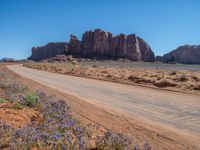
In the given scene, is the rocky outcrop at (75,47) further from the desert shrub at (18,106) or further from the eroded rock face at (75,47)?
the desert shrub at (18,106)

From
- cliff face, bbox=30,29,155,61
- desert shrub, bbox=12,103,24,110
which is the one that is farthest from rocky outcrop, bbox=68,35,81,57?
desert shrub, bbox=12,103,24,110

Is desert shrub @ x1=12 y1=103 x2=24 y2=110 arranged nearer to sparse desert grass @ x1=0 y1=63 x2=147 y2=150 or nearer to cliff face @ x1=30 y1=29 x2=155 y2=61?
sparse desert grass @ x1=0 y1=63 x2=147 y2=150

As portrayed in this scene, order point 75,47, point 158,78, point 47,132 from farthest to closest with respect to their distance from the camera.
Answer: point 75,47, point 158,78, point 47,132

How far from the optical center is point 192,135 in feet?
26.5

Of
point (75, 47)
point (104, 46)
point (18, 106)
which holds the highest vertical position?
point (104, 46)

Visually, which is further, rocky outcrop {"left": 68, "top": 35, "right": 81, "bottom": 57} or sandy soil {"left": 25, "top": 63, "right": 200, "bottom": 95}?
rocky outcrop {"left": 68, "top": 35, "right": 81, "bottom": 57}

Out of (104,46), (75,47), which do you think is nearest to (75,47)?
(75,47)

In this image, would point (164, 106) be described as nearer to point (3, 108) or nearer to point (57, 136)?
point (3, 108)

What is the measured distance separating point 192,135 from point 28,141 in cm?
451

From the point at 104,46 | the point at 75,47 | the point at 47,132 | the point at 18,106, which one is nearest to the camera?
the point at 47,132

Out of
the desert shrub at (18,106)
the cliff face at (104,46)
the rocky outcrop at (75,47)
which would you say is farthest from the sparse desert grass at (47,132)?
the rocky outcrop at (75,47)

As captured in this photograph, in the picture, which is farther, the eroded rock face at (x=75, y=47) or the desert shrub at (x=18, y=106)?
the eroded rock face at (x=75, y=47)

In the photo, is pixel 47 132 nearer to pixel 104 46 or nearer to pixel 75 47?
pixel 104 46

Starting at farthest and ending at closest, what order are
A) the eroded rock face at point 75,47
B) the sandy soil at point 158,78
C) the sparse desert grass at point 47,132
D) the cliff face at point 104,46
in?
the eroded rock face at point 75,47 < the cliff face at point 104,46 < the sandy soil at point 158,78 < the sparse desert grass at point 47,132
